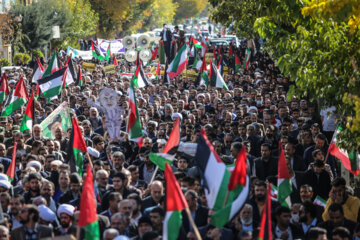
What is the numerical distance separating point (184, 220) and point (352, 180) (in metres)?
5.65

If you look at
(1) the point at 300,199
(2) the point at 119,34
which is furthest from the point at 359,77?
(2) the point at 119,34

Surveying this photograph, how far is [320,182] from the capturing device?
1157 cm

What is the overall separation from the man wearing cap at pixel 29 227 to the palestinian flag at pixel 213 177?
1.82 metres

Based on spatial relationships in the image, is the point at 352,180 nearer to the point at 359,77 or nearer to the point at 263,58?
the point at 359,77

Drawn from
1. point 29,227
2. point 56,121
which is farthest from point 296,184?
point 56,121

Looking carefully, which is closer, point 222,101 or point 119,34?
point 222,101

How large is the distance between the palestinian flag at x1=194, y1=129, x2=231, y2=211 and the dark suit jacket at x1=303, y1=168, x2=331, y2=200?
300cm

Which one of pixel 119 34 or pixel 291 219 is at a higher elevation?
pixel 291 219

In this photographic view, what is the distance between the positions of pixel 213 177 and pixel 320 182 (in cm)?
325

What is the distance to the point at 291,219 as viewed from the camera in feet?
31.9

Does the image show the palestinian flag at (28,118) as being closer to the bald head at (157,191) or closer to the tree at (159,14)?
the bald head at (157,191)

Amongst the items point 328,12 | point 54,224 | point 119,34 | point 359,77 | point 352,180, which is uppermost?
point 328,12

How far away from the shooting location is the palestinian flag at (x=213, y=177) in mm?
8656

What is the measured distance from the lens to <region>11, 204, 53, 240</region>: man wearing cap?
29.1 feet
